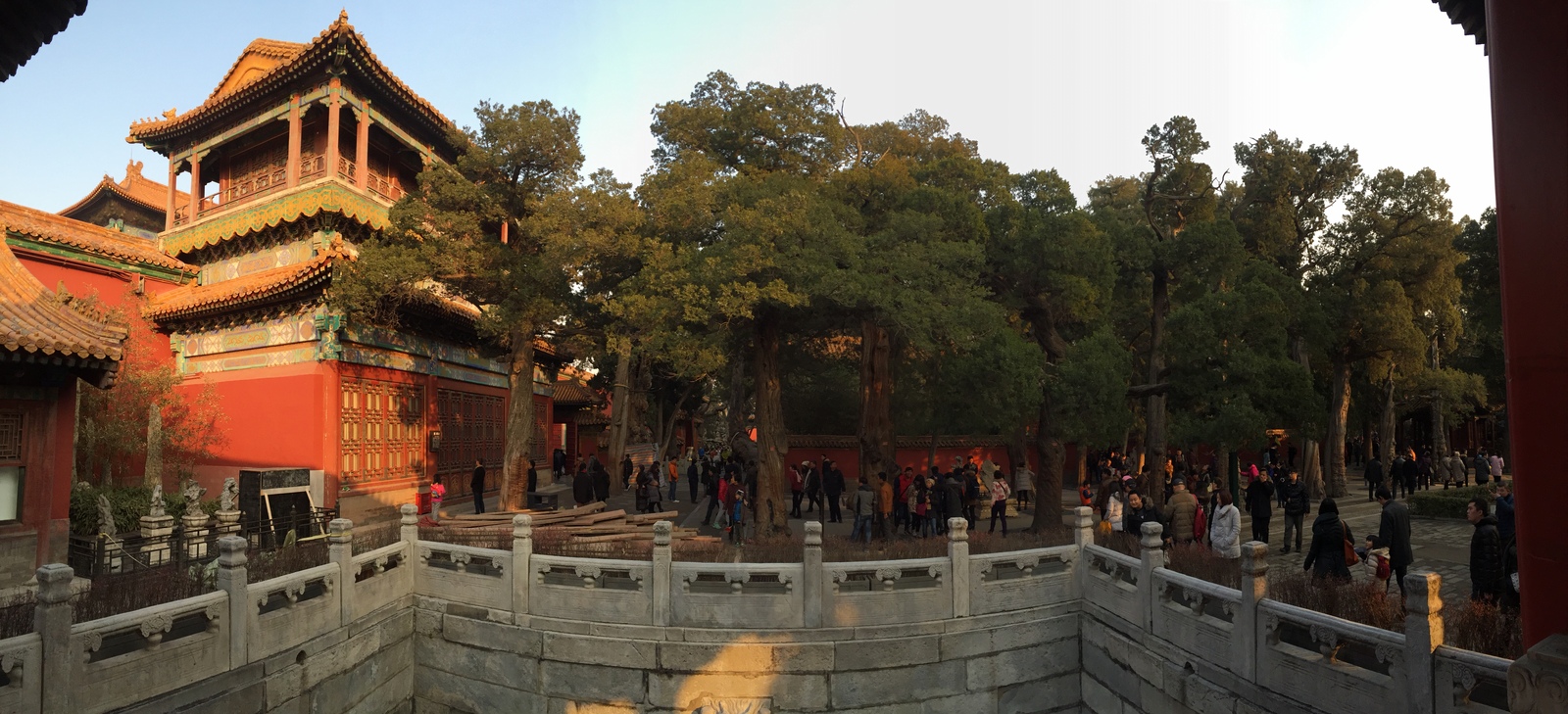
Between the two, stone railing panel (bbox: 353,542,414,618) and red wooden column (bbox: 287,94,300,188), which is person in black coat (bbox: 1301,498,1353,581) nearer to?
stone railing panel (bbox: 353,542,414,618)

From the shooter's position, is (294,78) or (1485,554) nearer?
(1485,554)

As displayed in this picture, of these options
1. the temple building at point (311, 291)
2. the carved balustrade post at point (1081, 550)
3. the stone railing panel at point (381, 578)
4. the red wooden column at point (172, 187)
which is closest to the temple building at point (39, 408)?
the stone railing panel at point (381, 578)

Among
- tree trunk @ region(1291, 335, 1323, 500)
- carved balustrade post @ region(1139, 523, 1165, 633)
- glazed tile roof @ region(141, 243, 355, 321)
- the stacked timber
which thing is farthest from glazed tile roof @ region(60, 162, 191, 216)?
tree trunk @ region(1291, 335, 1323, 500)

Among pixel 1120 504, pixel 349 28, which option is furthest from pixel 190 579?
pixel 349 28

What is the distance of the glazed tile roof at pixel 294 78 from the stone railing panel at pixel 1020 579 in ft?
57.2

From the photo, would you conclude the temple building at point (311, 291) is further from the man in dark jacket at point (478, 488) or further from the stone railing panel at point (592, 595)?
the stone railing panel at point (592, 595)

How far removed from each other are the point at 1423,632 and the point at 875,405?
47.4 feet

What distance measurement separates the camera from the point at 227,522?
38.8 feet

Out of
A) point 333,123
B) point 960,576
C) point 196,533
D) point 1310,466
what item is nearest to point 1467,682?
point 960,576

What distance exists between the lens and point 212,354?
1809cm

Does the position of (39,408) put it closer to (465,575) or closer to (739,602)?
(465,575)

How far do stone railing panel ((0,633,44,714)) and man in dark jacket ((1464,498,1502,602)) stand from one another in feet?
36.5

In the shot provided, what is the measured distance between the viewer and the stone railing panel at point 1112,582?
7492 millimetres

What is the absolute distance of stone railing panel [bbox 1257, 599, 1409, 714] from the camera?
483 cm
